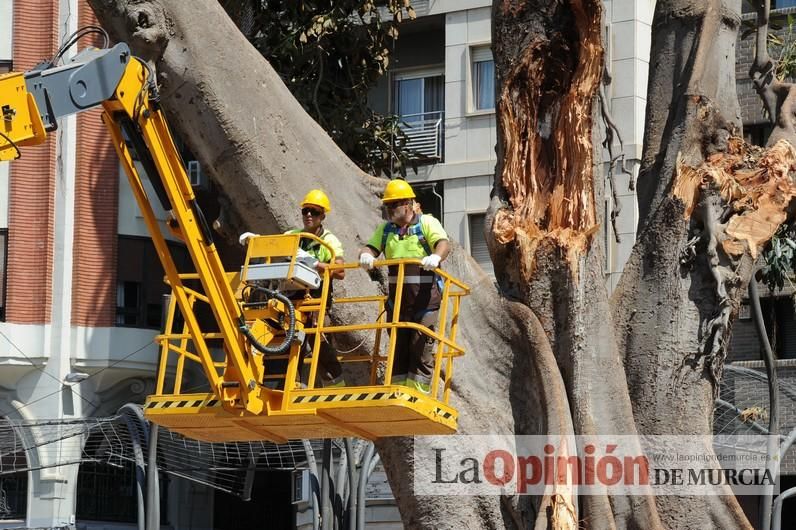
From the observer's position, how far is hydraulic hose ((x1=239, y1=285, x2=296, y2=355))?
10.2 metres

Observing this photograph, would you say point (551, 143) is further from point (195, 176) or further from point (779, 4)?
point (195, 176)

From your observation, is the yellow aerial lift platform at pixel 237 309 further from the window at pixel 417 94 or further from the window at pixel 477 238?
the window at pixel 417 94

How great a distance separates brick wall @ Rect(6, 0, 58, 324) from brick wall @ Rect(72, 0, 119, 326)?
1.72 feet

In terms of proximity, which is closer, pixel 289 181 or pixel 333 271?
pixel 333 271

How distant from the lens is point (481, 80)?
2919 cm

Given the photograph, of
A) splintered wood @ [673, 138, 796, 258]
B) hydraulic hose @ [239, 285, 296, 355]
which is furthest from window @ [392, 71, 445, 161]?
hydraulic hose @ [239, 285, 296, 355]

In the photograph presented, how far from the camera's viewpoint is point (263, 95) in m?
11.5

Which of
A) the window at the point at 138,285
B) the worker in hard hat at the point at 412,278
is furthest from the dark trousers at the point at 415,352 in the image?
the window at the point at 138,285

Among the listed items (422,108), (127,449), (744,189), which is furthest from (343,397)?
(422,108)

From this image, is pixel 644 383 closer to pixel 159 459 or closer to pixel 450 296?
pixel 450 296

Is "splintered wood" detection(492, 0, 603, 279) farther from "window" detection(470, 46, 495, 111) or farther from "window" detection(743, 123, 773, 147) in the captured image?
"window" detection(470, 46, 495, 111)

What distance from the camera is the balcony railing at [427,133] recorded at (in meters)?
29.1

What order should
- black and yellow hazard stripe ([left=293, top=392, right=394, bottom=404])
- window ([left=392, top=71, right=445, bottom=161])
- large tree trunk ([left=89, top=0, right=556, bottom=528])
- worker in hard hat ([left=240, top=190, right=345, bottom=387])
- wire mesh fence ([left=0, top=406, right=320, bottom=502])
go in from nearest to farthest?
black and yellow hazard stripe ([left=293, top=392, right=394, bottom=404]) → worker in hard hat ([left=240, top=190, right=345, bottom=387]) → large tree trunk ([left=89, top=0, right=556, bottom=528]) → wire mesh fence ([left=0, top=406, right=320, bottom=502]) → window ([left=392, top=71, right=445, bottom=161])

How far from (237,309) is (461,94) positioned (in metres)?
19.3
